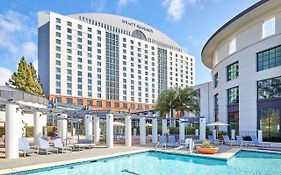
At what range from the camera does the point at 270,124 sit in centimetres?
2316

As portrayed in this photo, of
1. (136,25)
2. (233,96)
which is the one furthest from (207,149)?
(136,25)

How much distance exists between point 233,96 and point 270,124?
586cm

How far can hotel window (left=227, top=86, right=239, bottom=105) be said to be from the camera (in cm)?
2767

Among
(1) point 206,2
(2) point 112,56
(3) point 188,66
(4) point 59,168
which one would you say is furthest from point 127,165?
(3) point 188,66

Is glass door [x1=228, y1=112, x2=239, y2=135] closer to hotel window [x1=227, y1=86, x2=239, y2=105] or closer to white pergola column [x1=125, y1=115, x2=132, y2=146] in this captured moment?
hotel window [x1=227, y1=86, x2=239, y2=105]

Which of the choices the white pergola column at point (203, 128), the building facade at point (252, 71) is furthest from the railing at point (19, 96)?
the building facade at point (252, 71)

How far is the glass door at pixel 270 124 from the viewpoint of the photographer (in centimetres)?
2258

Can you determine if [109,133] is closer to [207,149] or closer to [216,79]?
[207,149]

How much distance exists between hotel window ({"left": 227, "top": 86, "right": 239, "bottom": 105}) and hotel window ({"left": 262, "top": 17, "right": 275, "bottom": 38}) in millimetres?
6210

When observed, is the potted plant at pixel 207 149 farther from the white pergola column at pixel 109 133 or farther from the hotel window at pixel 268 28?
the hotel window at pixel 268 28

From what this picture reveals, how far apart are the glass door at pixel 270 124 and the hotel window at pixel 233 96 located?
3.95m

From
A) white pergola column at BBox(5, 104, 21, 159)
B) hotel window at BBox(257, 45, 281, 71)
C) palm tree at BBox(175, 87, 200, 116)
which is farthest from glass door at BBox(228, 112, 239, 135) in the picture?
white pergola column at BBox(5, 104, 21, 159)

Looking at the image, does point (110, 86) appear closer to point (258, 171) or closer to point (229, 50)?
point (229, 50)

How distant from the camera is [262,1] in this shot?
892 inches
